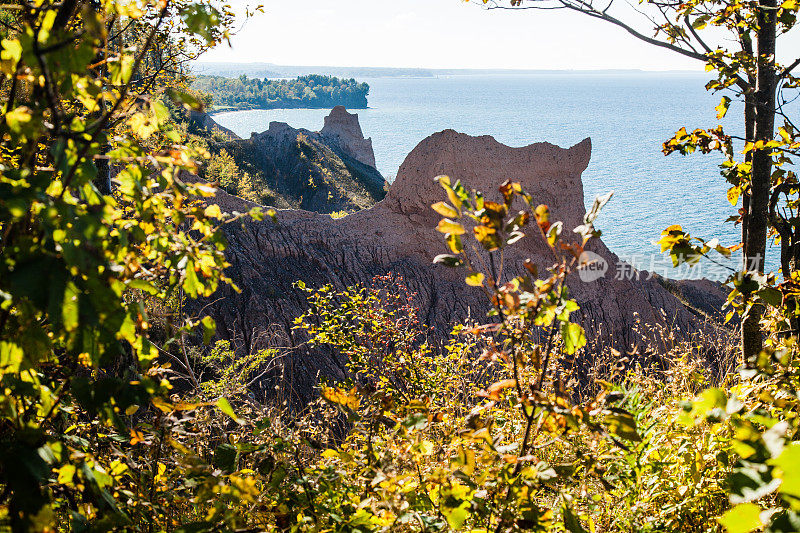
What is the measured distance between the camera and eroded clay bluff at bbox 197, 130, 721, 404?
51.8 feet

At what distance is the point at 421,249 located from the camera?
18.7m

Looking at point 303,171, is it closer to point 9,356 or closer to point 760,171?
point 760,171

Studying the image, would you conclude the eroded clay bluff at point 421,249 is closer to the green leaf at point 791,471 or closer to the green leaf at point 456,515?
the green leaf at point 456,515

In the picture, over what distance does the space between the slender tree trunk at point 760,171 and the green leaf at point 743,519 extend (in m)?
2.25

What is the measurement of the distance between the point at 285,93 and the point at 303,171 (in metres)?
108

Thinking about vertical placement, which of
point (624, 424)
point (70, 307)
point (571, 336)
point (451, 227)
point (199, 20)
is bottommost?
point (624, 424)

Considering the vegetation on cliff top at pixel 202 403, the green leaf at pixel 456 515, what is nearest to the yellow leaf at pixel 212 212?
the vegetation on cliff top at pixel 202 403

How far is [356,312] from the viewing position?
4.42 meters

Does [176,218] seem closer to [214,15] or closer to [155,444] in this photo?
[214,15]

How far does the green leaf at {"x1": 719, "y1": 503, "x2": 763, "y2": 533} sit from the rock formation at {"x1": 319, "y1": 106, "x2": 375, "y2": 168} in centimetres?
5133

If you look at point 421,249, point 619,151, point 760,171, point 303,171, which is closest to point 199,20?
point 760,171

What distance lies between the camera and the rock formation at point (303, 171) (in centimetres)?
3981

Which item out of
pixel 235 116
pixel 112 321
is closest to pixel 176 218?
pixel 112 321

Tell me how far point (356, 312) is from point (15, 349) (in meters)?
3.32
